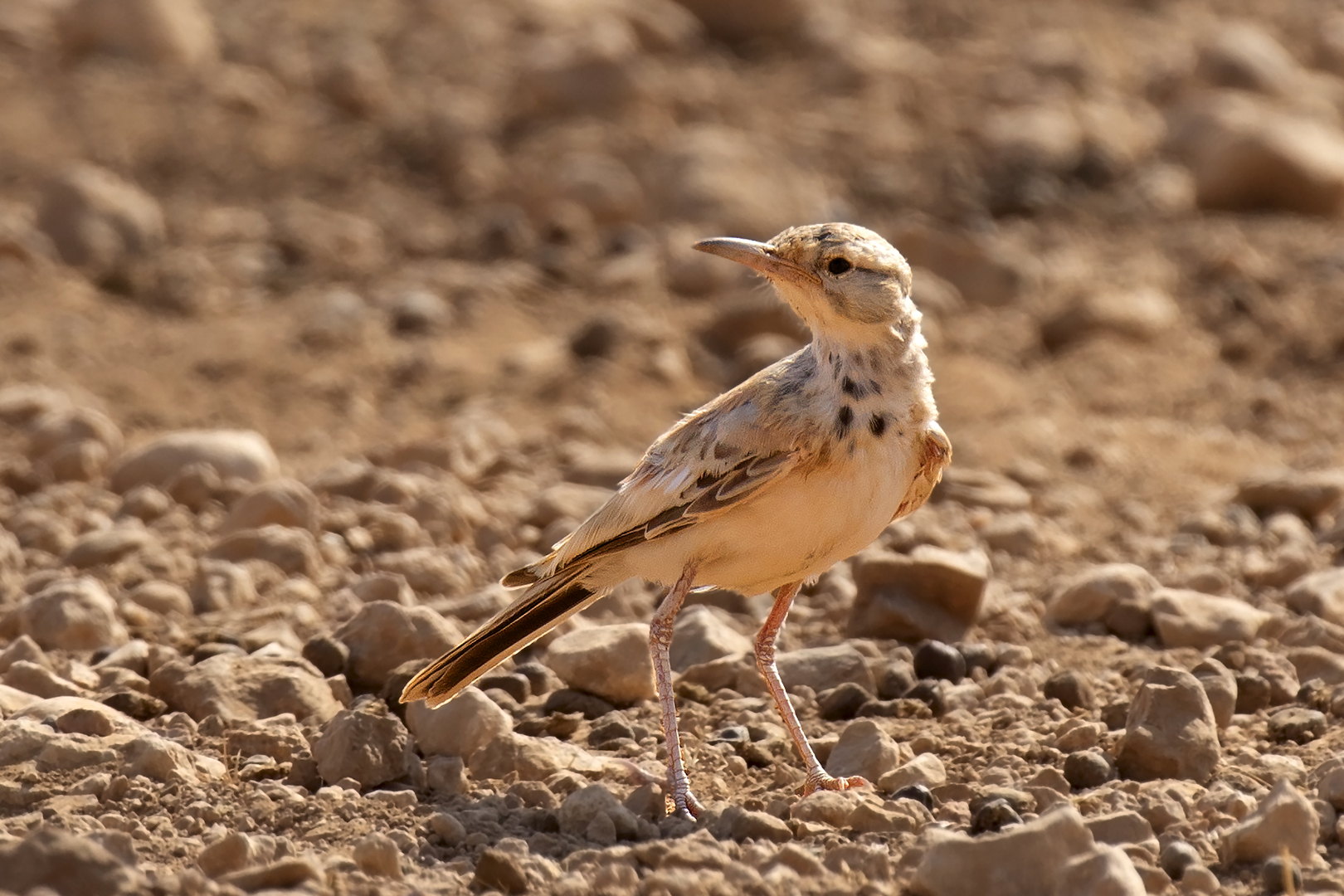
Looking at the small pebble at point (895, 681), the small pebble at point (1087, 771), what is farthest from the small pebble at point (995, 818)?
the small pebble at point (895, 681)

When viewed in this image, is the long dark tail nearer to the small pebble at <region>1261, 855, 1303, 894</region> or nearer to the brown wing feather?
the brown wing feather

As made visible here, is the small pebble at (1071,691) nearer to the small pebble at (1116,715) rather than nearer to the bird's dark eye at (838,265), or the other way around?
the small pebble at (1116,715)

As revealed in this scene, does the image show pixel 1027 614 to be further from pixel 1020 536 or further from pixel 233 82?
pixel 233 82

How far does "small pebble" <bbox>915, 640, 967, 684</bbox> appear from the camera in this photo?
6965 millimetres

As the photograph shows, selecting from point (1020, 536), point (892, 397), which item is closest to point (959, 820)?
point (892, 397)

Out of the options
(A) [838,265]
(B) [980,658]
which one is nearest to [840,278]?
(A) [838,265]

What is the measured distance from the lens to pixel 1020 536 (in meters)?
8.94

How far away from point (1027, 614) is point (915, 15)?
442 inches

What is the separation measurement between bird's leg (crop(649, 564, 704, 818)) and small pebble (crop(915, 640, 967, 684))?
1.38 metres

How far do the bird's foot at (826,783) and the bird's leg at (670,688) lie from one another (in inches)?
15.3

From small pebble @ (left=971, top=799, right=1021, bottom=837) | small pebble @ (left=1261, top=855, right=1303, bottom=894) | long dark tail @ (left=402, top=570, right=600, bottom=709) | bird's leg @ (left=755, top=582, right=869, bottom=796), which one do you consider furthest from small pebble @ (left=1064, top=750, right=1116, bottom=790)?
long dark tail @ (left=402, top=570, right=600, bottom=709)

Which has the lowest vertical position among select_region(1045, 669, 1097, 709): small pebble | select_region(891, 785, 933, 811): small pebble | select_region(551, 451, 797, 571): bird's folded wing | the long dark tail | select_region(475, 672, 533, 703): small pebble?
select_region(891, 785, 933, 811): small pebble

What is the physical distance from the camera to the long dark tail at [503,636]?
234 inches

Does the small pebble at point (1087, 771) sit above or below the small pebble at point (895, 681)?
below
